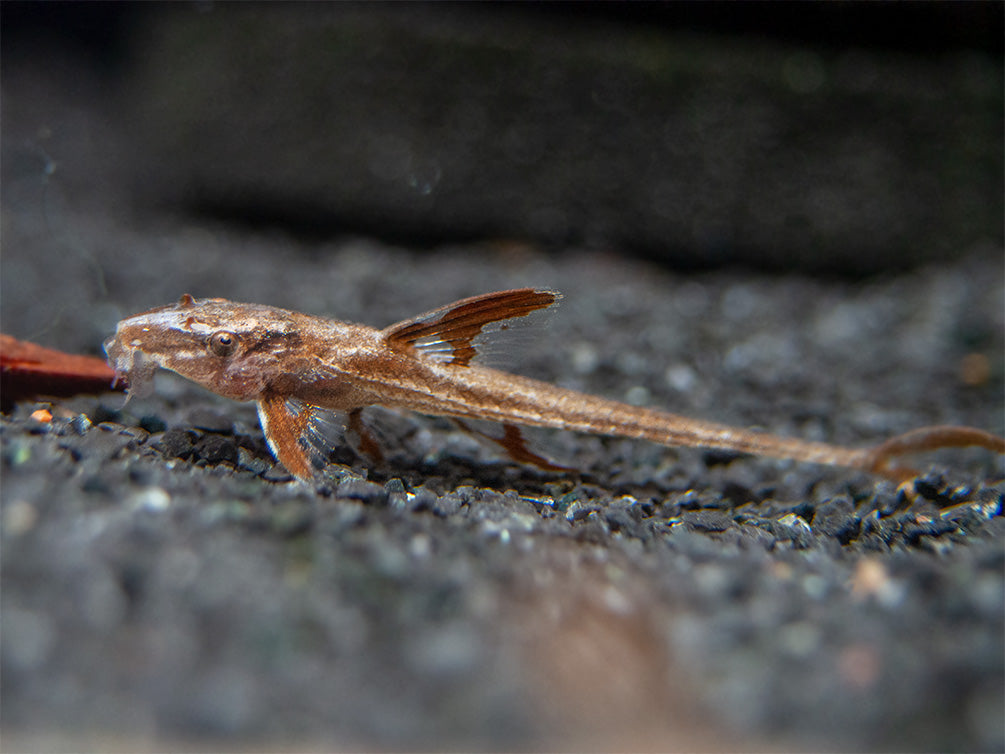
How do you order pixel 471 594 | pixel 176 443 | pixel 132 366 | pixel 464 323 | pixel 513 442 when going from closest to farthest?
pixel 471 594, pixel 176 443, pixel 132 366, pixel 464 323, pixel 513 442

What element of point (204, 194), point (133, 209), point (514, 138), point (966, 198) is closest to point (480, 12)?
point (514, 138)

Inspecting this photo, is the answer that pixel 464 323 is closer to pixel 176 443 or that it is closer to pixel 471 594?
pixel 176 443

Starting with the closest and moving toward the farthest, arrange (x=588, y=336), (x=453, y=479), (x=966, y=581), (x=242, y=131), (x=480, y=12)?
(x=966, y=581) → (x=453, y=479) → (x=588, y=336) → (x=480, y=12) → (x=242, y=131)

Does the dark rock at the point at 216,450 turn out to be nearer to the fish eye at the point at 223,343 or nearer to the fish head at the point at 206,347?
the fish head at the point at 206,347

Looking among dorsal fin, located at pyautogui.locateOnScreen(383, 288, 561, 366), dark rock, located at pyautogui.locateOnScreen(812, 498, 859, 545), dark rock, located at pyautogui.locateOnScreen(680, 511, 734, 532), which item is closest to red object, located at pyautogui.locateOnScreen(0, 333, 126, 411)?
dorsal fin, located at pyautogui.locateOnScreen(383, 288, 561, 366)

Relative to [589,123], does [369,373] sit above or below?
below

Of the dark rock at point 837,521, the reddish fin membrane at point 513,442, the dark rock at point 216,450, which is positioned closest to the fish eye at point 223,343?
the dark rock at point 216,450

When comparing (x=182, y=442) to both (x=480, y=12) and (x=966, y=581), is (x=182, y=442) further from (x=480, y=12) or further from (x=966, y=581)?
(x=480, y=12)

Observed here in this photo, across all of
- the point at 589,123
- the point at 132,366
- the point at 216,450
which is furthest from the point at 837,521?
the point at 589,123
